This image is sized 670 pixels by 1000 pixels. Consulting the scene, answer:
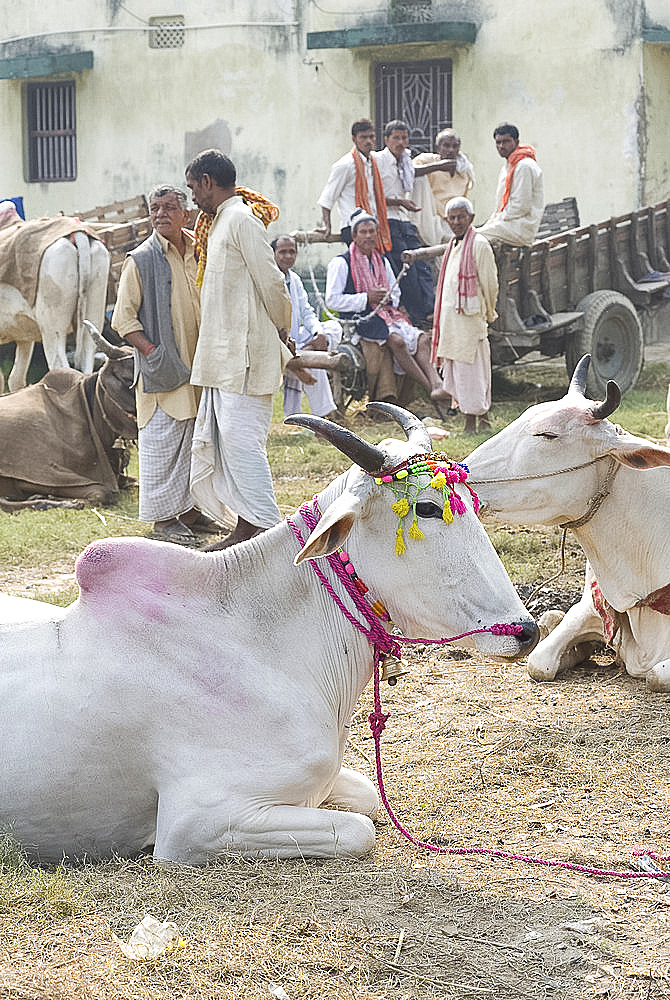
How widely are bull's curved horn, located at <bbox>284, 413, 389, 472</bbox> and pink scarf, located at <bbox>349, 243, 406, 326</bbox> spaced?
822 cm

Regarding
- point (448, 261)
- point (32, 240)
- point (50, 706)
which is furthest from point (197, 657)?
point (32, 240)

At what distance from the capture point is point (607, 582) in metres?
4.71

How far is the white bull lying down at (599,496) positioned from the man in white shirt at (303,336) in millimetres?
5294

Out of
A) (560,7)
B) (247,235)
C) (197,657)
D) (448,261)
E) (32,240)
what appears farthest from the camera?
(560,7)

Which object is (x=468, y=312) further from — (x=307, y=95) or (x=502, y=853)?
(x=502, y=853)

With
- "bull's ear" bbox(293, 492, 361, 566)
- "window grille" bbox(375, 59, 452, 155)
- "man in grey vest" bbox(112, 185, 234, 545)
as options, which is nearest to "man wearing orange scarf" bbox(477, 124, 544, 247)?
"man in grey vest" bbox(112, 185, 234, 545)

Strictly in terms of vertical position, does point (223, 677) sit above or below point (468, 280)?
below

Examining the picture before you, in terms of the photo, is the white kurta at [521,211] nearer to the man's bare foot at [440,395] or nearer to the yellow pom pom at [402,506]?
the man's bare foot at [440,395]

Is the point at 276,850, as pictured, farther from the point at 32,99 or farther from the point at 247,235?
the point at 32,99

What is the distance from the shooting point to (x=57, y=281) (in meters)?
11.5

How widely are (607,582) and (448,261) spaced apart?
20.7 feet

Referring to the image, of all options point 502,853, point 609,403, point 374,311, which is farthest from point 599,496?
point 374,311

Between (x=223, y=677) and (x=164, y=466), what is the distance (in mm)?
4476

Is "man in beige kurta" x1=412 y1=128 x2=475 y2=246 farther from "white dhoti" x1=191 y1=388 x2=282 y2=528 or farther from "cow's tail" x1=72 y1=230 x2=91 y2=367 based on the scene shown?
"white dhoti" x1=191 y1=388 x2=282 y2=528
